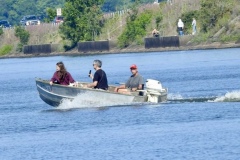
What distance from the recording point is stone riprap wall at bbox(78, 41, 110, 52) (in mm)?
92250

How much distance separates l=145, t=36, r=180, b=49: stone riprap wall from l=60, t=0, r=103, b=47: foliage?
1283cm

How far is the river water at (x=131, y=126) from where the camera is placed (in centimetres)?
2595

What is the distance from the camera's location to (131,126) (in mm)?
30859

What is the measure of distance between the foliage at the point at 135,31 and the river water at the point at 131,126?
39.9 m

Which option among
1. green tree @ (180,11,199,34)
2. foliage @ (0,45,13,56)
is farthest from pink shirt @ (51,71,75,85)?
foliage @ (0,45,13,56)

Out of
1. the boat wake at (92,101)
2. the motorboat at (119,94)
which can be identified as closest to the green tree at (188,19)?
the motorboat at (119,94)

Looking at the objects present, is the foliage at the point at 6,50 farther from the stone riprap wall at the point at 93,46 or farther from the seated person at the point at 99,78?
the seated person at the point at 99,78

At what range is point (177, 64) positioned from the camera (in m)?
65.7

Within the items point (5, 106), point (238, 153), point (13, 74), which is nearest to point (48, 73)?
point (13, 74)

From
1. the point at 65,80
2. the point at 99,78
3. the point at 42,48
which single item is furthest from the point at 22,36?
the point at 99,78

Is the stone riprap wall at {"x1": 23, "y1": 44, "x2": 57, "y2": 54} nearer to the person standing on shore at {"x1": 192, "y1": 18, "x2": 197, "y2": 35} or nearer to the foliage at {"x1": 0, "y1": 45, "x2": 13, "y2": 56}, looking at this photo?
the foliage at {"x1": 0, "y1": 45, "x2": 13, "y2": 56}

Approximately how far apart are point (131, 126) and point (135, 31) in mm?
59964

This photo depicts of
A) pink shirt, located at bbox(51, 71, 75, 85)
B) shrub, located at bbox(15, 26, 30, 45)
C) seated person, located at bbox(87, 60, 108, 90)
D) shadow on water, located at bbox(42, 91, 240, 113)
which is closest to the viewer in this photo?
shadow on water, located at bbox(42, 91, 240, 113)

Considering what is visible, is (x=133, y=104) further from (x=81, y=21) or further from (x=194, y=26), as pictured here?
(x=81, y=21)
